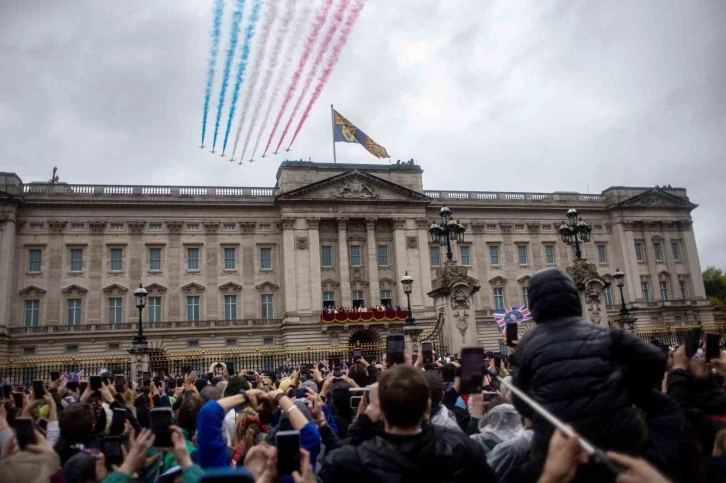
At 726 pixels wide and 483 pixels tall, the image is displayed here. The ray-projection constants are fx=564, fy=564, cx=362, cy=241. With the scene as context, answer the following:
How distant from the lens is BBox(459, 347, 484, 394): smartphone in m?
3.48

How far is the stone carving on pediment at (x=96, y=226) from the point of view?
4438cm

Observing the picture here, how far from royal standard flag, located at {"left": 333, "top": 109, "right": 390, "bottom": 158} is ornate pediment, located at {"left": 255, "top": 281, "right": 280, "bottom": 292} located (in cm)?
1291

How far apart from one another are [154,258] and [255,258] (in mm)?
7980

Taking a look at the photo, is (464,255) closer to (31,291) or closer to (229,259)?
(229,259)

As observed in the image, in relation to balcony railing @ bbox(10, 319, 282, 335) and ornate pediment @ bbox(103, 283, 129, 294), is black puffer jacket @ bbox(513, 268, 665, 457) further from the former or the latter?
ornate pediment @ bbox(103, 283, 129, 294)

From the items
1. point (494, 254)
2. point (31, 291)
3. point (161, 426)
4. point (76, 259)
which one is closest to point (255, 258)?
point (76, 259)

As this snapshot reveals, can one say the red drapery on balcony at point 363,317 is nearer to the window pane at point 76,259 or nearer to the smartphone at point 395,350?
the window pane at point 76,259

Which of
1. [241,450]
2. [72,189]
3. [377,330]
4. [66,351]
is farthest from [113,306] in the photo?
[241,450]

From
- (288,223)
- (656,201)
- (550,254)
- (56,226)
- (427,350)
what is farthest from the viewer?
(656,201)

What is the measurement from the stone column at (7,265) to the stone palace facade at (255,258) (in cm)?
10

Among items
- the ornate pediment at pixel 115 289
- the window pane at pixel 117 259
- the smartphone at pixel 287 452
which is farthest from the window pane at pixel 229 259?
the smartphone at pixel 287 452

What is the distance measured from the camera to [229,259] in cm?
4681

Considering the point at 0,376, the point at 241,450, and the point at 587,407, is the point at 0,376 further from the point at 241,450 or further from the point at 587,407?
the point at 587,407

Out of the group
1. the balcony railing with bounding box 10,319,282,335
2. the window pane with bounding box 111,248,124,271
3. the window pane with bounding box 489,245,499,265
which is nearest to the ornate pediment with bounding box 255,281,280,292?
the balcony railing with bounding box 10,319,282,335
